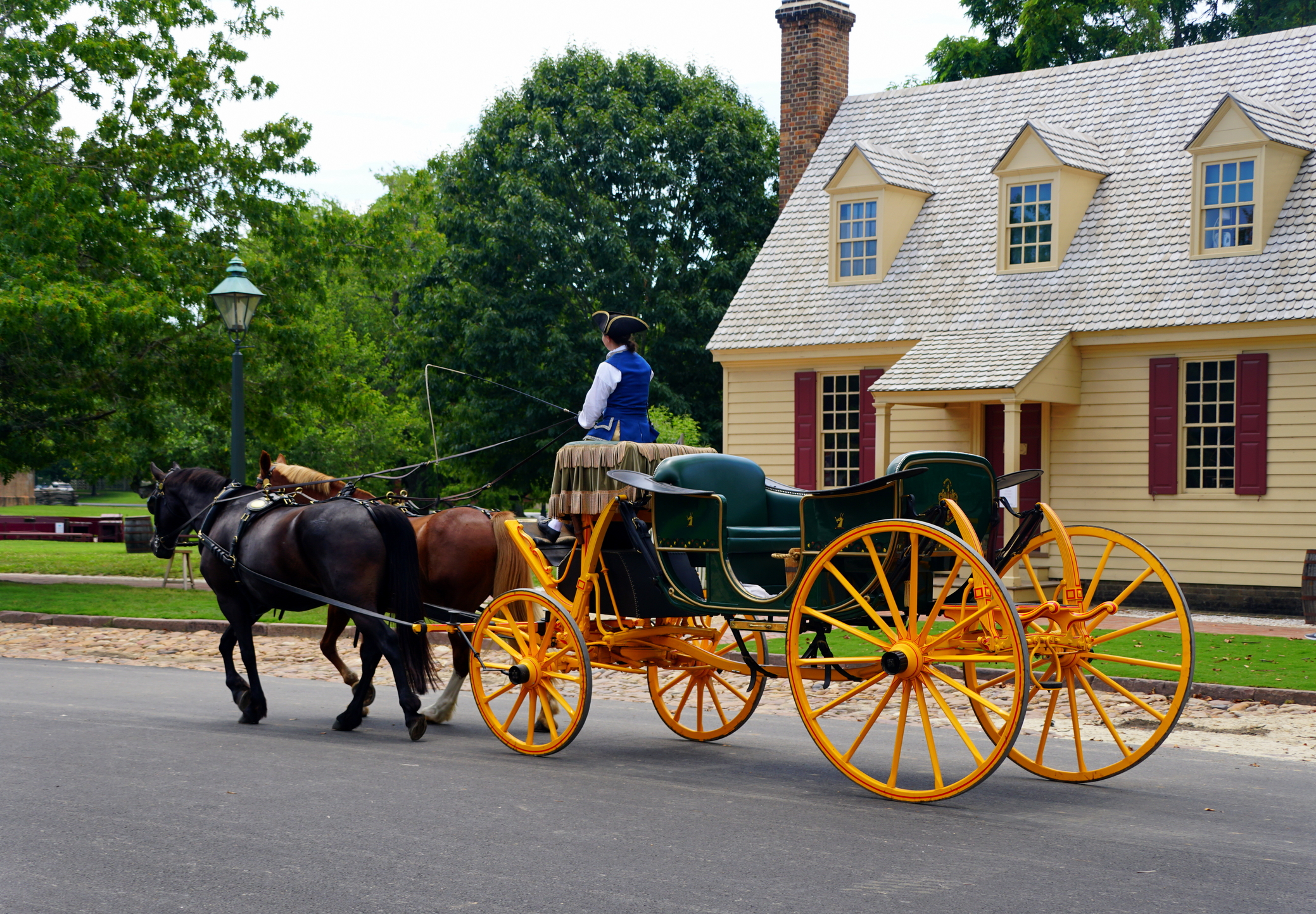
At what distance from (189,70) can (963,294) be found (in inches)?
538

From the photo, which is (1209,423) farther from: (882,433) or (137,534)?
(137,534)

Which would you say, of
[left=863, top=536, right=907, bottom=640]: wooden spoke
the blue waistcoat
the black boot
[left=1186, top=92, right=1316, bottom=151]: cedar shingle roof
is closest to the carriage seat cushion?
[left=863, top=536, right=907, bottom=640]: wooden spoke

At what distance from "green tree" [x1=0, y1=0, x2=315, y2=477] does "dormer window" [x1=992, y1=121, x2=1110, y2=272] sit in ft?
41.0

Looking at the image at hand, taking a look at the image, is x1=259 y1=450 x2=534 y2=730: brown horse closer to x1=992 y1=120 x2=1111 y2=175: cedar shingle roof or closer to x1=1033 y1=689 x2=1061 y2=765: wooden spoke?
x1=1033 y1=689 x2=1061 y2=765: wooden spoke

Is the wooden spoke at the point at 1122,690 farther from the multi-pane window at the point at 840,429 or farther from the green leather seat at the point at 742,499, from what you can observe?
the multi-pane window at the point at 840,429

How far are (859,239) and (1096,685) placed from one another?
11.0 m

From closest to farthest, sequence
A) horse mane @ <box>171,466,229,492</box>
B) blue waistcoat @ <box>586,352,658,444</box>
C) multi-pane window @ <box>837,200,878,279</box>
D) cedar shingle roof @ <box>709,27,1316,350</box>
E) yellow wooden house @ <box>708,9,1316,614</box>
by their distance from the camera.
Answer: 1. blue waistcoat @ <box>586,352,658,444</box>
2. horse mane @ <box>171,466,229,492</box>
3. yellow wooden house @ <box>708,9,1316,614</box>
4. cedar shingle roof @ <box>709,27,1316,350</box>
5. multi-pane window @ <box>837,200,878,279</box>

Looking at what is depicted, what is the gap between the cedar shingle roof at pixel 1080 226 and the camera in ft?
57.5

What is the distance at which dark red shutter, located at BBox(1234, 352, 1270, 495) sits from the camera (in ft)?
55.9

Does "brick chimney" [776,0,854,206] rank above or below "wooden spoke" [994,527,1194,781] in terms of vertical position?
above

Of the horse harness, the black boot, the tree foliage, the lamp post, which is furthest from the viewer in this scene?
the tree foliage

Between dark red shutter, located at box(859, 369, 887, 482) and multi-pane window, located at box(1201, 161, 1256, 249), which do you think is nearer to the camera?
multi-pane window, located at box(1201, 161, 1256, 249)

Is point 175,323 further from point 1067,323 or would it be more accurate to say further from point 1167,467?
point 1167,467

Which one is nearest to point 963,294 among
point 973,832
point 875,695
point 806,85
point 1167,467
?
point 1167,467
